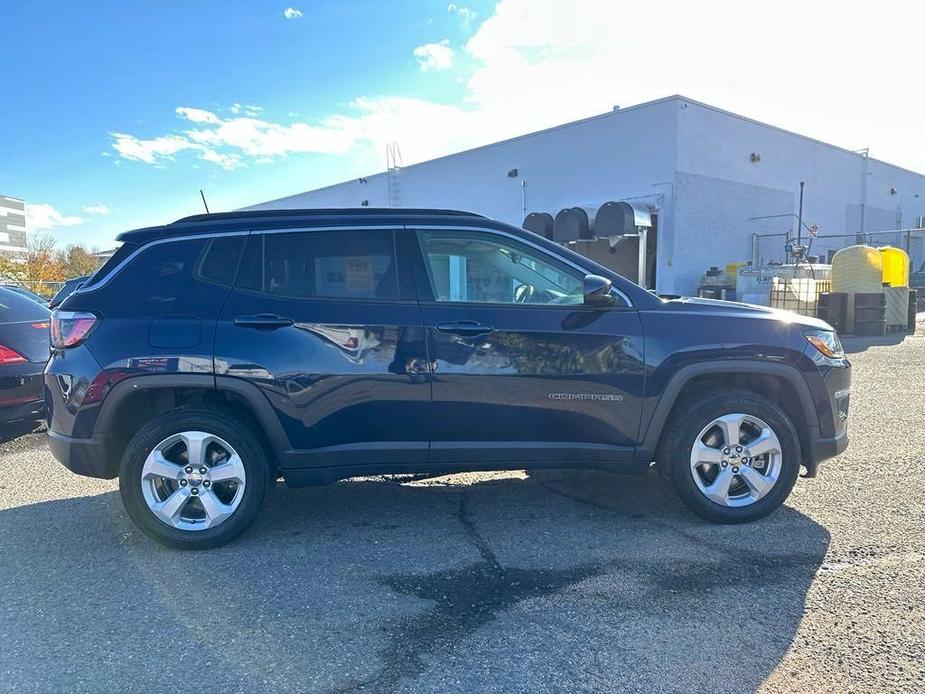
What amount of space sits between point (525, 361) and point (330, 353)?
114 centimetres

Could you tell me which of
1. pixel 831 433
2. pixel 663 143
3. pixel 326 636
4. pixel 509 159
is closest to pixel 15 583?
pixel 326 636

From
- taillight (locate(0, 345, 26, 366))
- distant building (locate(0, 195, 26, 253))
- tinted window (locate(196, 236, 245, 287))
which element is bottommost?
taillight (locate(0, 345, 26, 366))

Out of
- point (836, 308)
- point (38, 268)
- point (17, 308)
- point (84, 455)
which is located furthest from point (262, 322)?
point (38, 268)

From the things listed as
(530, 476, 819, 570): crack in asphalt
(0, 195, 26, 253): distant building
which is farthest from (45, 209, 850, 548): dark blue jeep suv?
(0, 195, 26, 253): distant building

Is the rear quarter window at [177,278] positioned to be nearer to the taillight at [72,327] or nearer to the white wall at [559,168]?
the taillight at [72,327]

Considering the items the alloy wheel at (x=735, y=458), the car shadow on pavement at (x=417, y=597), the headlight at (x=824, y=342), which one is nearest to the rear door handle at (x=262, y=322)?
the car shadow on pavement at (x=417, y=597)

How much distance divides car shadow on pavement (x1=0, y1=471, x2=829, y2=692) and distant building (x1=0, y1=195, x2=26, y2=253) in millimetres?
99960

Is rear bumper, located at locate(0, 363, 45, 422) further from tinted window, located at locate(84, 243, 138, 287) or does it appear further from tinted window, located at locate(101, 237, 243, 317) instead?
tinted window, located at locate(101, 237, 243, 317)

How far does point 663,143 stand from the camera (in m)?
19.5

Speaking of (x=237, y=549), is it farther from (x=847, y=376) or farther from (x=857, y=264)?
(x=857, y=264)

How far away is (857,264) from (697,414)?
44.1 feet

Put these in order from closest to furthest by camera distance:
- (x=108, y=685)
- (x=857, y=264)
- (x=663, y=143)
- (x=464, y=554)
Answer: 1. (x=108, y=685)
2. (x=464, y=554)
3. (x=857, y=264)
4. (x=663, y=143)

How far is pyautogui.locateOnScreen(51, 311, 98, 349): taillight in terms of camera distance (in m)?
3.58

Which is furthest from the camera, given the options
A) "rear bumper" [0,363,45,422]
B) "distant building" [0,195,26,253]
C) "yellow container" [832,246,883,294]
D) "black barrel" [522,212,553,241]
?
"distant building" [0,195,26,253]
